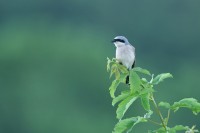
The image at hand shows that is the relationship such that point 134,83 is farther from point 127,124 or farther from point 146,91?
point 127,124

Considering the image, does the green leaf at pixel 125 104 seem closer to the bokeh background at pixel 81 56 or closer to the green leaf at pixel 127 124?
the green leaf at pixel 127 124

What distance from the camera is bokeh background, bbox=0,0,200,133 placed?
40.5 meters

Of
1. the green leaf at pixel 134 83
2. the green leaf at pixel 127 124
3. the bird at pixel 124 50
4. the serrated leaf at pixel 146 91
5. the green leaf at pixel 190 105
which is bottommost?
the green leaf at pixel 127 124

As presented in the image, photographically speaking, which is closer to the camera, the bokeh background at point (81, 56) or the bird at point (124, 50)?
the bird at point (124, 50)

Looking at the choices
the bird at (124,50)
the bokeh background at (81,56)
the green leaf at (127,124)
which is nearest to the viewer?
the green leaf at (127,124)

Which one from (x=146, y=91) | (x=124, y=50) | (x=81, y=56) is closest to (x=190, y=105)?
(x=146, y=91)

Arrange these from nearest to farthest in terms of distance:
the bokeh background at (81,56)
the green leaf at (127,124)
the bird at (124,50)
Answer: the green leaf at (127,124), the bird at (124,50), the bokeh background at (81,56)

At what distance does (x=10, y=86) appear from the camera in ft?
143

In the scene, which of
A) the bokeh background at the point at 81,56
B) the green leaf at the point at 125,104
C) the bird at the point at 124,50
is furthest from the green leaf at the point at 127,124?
the bokeh background at the point at 81,56

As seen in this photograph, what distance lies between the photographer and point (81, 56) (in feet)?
147

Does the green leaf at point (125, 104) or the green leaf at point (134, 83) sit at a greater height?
the green leaf at point (134, 83)

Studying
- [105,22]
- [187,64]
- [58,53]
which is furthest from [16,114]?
[105,22]

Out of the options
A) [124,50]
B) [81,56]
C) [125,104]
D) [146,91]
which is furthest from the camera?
[81,56]

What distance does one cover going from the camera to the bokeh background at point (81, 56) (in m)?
40.5
